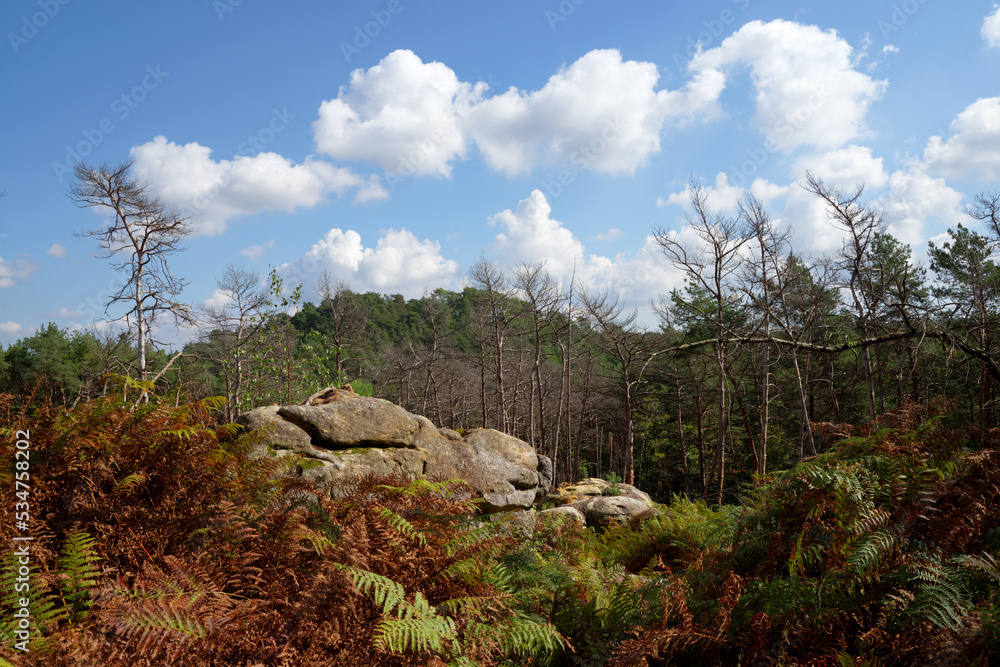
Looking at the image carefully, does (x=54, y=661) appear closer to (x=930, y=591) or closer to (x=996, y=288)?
(x=930, y=591)

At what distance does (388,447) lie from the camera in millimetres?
6430

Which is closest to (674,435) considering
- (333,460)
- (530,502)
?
(530,502)

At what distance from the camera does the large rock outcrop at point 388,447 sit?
5.61 m

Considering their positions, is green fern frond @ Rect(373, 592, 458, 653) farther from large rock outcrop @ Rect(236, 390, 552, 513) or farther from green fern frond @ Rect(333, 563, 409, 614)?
large rock outcrop @ Rect(236, 390, 552, 513)

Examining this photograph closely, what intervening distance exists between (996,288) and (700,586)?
53.0 ft

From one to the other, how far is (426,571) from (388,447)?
3583 mm

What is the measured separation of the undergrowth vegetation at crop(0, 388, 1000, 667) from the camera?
88.4 inches

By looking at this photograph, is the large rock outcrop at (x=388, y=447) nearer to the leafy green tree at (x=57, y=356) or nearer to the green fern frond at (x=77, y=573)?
the green fern frond at (x=77, y=573)

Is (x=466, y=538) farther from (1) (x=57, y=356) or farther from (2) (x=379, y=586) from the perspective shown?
(1) (x=57, y=356)

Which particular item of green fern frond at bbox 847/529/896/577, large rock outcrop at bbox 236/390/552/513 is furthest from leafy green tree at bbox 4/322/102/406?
green fern frond at bbox 847/529/896/577

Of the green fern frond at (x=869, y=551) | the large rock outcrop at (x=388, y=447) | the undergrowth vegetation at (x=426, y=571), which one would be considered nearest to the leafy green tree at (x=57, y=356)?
the large rock outcrop at (x=388, y=447)

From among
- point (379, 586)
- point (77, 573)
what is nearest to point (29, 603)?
point (77, 573)

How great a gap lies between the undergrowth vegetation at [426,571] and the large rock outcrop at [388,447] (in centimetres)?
176

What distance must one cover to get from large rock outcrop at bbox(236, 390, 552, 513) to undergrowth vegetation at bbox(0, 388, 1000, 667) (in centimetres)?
176
